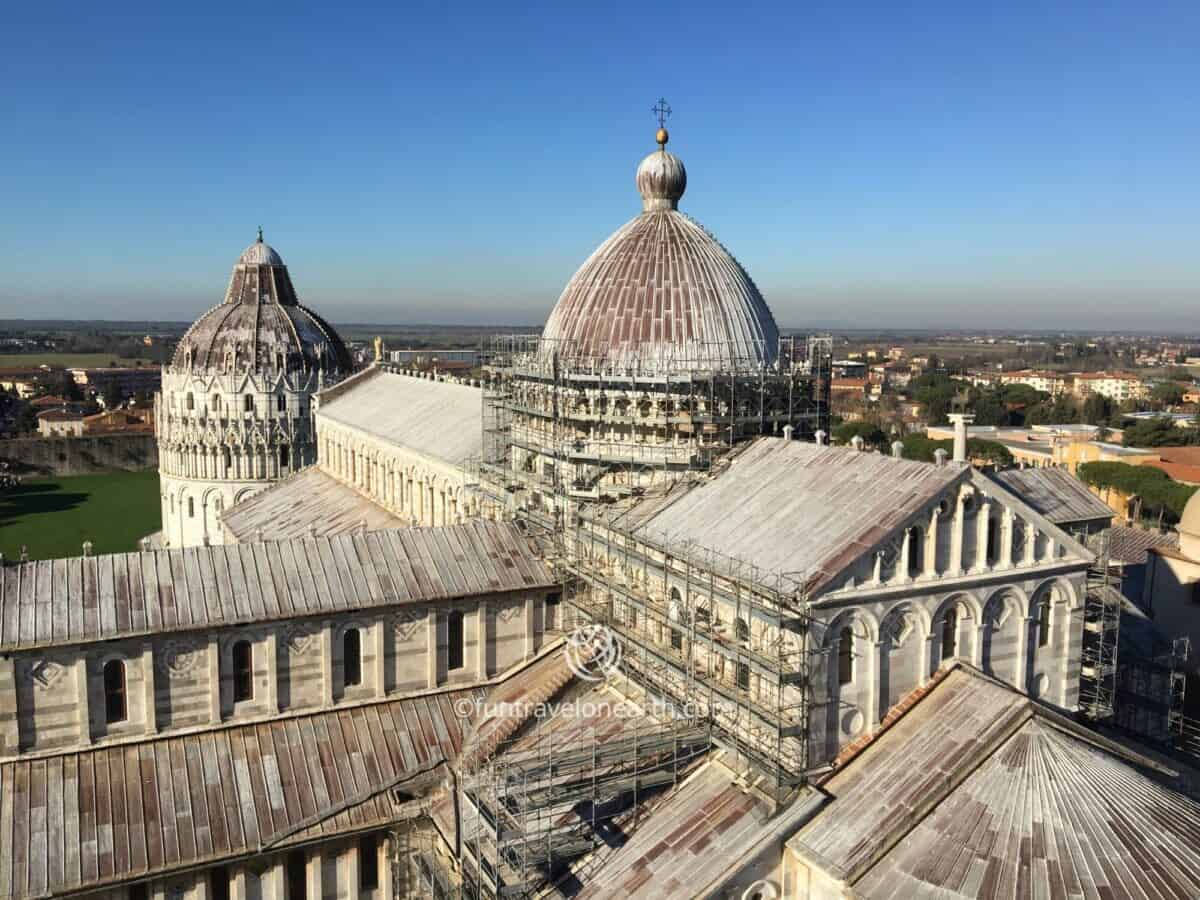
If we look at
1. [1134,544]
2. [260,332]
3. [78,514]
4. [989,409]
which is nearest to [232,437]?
[260,332]

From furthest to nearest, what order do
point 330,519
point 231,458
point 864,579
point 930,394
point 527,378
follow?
point 930,394 < point 231,458 < point 330,519 < point 527,378 < point 864,579

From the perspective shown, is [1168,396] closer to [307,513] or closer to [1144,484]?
[1144,484]

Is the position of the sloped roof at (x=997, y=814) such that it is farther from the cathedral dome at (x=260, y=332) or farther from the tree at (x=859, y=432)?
the tree at (x=859, y=432)

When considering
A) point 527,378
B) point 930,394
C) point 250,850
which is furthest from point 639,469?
point 930,394

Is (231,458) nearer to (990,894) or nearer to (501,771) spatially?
(501,771)

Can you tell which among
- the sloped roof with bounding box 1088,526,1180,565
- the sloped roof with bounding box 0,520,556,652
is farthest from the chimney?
the sloped roof with bounding box 1088,526,1180,565
